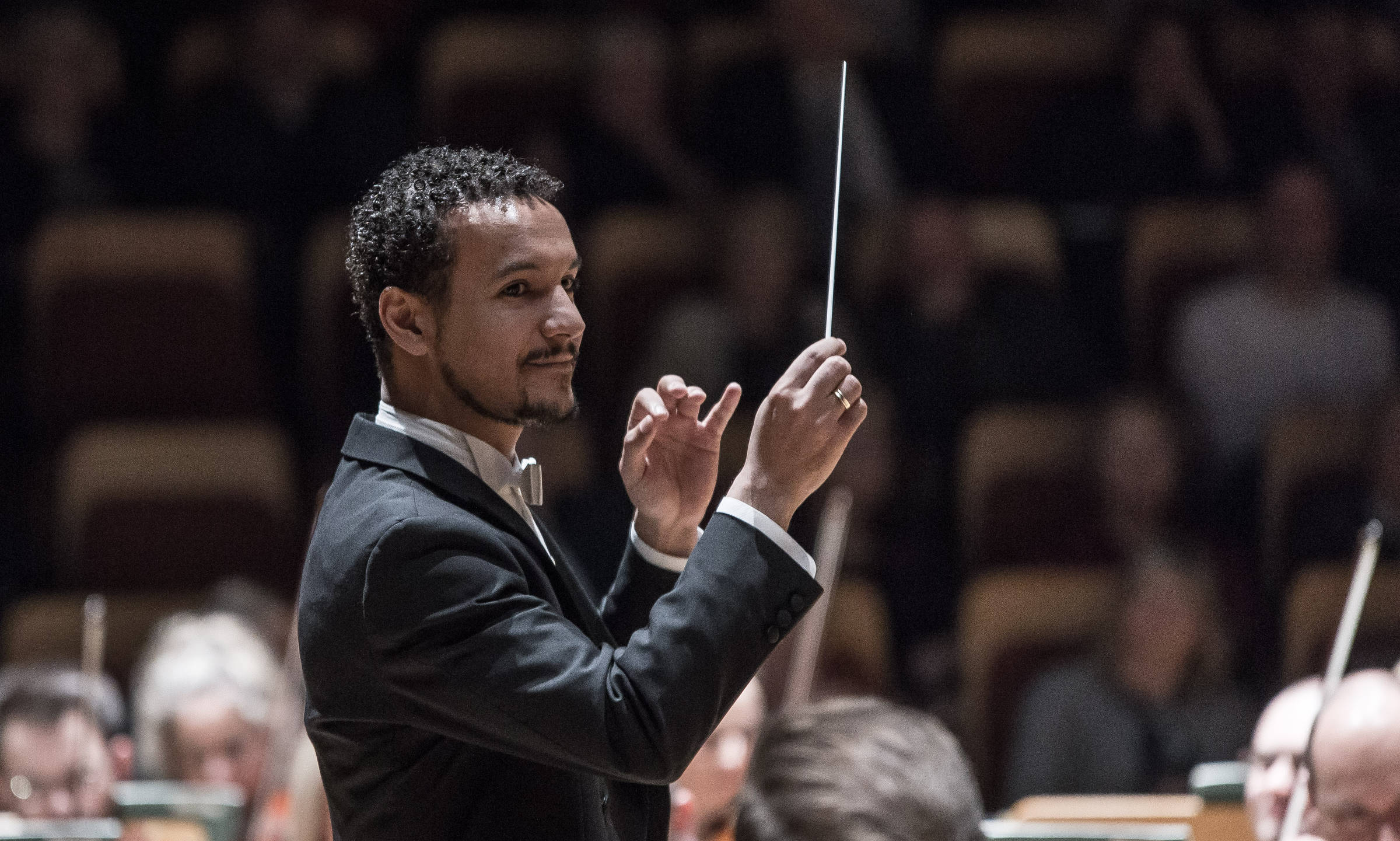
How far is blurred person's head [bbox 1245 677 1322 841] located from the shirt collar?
89 cm

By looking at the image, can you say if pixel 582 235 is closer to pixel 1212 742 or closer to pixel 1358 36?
pixel 1212 742

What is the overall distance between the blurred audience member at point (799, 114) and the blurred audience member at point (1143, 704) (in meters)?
1.06

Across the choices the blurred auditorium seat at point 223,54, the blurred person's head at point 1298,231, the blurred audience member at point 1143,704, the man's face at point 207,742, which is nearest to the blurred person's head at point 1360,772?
the blurred audience member at point 1143,704

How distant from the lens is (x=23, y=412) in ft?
10.8

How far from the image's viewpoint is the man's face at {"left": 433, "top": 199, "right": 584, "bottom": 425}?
111 cm

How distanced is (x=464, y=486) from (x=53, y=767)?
5.35ft

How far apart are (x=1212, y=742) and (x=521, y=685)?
2093 mm

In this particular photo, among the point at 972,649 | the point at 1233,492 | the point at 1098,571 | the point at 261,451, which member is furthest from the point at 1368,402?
the point at 261,451

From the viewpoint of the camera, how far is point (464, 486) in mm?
1123

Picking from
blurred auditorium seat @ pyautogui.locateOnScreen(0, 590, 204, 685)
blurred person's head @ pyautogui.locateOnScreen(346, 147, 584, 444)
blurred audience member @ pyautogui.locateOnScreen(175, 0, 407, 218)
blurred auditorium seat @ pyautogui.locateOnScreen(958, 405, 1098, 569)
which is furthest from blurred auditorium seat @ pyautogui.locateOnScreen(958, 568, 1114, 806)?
blurred person's head @ pyautogui.locateOnScreen(346, 147, 584, 444)

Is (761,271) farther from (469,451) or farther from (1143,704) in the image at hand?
(469,451)

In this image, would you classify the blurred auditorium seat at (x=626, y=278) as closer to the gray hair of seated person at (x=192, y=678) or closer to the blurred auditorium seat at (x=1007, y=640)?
the blurred auditorium seat at (x=1007, y=640)

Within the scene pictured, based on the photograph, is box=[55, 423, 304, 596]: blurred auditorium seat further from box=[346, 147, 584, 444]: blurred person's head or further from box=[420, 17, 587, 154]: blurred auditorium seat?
box=[346, 147, 584, 444]: blurred person's head

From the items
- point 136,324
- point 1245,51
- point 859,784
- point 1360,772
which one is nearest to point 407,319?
point 859,784
